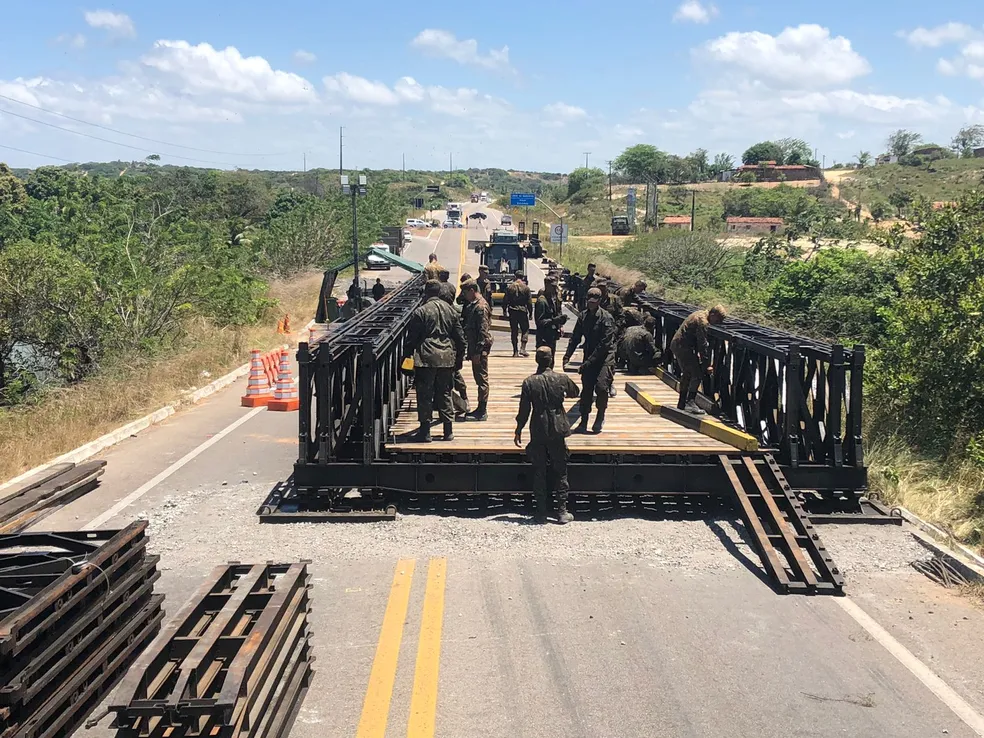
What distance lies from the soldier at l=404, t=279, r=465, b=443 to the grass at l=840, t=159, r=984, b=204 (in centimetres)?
10846

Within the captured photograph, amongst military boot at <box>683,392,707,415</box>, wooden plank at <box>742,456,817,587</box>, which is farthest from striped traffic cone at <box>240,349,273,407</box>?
wooden plank at <box>742,456,817,587</box>

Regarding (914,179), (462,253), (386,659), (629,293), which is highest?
(914,179)

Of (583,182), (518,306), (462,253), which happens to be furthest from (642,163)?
(518,306)

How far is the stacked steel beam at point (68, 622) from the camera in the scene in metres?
4.34

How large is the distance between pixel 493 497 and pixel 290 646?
168 inches

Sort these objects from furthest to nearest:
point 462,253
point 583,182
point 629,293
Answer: point 583,182
point 462,253
point 629,293

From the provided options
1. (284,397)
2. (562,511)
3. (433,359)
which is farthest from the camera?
(284,397)

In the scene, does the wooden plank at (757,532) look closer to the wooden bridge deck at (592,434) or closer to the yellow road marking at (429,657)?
the wooden bridge deck at (592,434)

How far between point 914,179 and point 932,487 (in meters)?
124

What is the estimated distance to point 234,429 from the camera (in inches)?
545

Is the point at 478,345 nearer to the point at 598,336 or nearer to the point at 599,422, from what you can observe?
the point at 598,336

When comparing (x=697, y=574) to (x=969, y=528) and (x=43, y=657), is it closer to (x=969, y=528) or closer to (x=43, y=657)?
(x=969, y=528)

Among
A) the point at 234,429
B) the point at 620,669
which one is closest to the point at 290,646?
the point at 620,669

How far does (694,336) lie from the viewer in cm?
992
